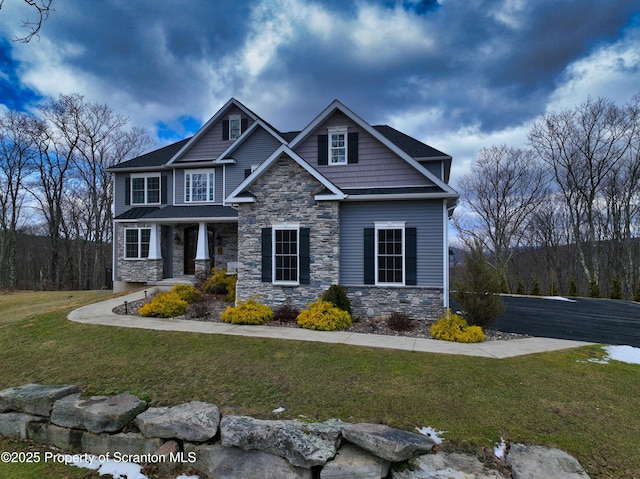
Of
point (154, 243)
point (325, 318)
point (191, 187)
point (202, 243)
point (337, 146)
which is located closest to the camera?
point (325, 318)

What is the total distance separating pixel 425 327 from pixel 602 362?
3944 millimetres

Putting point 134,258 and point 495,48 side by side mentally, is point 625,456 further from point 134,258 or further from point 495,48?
point 134,258

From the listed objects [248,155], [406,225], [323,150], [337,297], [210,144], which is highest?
[210,144]

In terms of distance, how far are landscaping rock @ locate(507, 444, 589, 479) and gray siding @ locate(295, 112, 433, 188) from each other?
8.17 m

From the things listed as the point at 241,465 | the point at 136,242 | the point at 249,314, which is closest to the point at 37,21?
the point at 241,465

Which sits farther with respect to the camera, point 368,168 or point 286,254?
point 368,168

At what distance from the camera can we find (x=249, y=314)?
959 cm

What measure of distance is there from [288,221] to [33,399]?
24.1 feet

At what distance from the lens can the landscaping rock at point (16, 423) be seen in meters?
5.02

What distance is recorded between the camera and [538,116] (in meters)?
24.7

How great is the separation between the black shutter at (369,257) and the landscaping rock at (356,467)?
6.83 metres

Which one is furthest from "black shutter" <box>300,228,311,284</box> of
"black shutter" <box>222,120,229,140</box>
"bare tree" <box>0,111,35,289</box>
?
"bare tree" <box>0,111,35,289</box>

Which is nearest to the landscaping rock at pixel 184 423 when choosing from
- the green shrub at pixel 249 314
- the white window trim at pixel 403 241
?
the green shrub at pixel 249 314

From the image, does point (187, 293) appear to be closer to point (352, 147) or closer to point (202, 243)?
point (202, 243)
